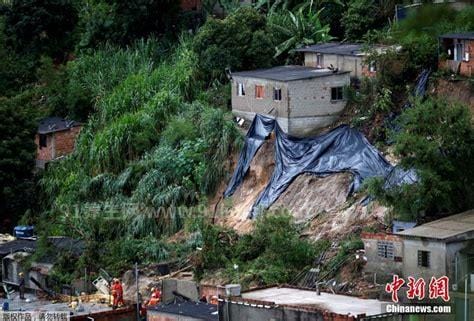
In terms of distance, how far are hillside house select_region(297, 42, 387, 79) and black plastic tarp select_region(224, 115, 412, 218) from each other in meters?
2.62

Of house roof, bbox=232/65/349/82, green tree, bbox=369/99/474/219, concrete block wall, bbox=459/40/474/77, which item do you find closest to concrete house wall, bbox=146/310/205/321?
green tree, bbox=369/99/474/219

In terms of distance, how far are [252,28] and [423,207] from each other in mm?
12761

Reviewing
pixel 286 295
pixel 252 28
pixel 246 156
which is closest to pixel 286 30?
pixel 252 28

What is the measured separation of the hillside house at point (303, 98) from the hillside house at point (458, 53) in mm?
3019

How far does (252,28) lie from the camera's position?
51.7m

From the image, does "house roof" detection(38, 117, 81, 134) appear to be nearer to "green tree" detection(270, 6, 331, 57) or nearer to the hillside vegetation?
the hillside vegetation

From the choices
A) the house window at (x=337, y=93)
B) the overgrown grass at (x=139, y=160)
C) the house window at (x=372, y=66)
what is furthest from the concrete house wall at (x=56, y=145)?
the house window at (x=372, y=66)

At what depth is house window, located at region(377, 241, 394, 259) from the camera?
133 ft

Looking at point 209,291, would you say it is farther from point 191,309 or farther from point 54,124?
point 54,124

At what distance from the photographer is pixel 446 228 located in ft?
129

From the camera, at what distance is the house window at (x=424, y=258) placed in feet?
127

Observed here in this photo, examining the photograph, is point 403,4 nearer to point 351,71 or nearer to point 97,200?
point 351,71

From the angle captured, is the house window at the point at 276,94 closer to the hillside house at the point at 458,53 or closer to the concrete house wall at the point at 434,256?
the hillside house at the point at 458,53

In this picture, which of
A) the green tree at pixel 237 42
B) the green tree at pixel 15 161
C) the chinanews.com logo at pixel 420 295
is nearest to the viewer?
the chinanews.com logo at pixel 420 295
